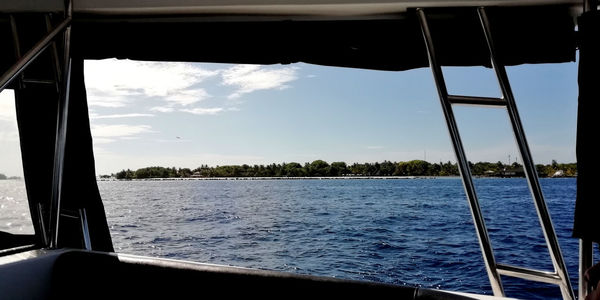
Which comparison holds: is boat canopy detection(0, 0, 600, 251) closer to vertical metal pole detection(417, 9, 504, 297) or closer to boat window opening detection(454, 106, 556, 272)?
vertical metal pole detection(417, 9, 504, 297)

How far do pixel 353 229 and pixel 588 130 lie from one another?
80.1 feet

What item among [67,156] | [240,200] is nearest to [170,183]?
[240,200]

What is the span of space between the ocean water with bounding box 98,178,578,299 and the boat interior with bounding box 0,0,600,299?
12432 millimetres

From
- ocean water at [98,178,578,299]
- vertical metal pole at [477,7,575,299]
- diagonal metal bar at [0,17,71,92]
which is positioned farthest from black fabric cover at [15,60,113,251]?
ocean water at [98,178,578,299]

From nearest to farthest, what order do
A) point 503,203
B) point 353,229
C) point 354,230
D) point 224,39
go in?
point 224,39 → point 354,230 → point 353,229 → point 503,203

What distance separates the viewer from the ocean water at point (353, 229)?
58.2 feet

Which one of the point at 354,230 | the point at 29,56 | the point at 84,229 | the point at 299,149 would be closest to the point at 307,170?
the point at 299,149

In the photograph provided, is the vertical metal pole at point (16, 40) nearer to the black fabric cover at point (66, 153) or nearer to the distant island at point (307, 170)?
the black fabric cover at point (66, 153)

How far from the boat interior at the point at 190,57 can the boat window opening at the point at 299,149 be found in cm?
2189

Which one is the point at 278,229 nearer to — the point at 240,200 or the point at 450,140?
the point at 240,200

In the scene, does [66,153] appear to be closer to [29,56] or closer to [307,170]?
[29,56]

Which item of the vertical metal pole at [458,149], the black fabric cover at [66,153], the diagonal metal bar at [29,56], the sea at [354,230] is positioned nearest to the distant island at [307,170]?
the sea at [354,230]

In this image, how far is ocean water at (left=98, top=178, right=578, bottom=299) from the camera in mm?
17725

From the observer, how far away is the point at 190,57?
66.8 inches
